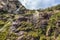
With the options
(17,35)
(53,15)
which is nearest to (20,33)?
(17,35)

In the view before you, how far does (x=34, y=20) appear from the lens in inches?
5261

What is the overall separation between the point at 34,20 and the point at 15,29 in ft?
45.9

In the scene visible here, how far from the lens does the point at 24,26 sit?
12888cm

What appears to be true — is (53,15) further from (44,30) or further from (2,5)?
(2,5)

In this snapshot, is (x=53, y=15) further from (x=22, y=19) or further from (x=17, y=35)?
(x=17, y=35)

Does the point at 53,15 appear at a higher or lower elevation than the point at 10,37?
higher

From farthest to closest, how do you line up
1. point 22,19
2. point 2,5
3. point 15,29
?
point 2,5
point 22,19
point 15,29

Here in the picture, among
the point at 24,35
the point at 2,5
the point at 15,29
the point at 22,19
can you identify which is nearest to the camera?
the point at 24,35

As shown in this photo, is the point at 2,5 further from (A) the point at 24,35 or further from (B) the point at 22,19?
(A) the point at 24,35

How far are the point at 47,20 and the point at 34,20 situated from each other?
873 cm

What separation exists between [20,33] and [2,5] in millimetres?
76928

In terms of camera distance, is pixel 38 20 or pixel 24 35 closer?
pixel 24 35

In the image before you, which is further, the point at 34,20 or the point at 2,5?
the point at 2,5

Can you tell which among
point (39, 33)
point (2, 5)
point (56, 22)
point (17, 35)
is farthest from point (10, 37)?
point (2, 5)
